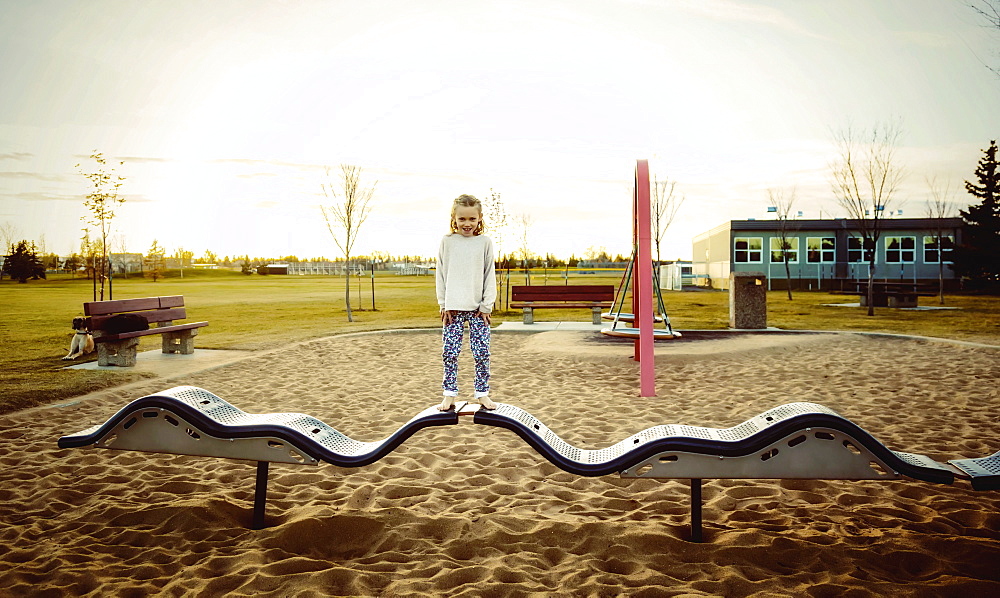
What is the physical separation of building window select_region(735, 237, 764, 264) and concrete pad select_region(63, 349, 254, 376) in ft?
118

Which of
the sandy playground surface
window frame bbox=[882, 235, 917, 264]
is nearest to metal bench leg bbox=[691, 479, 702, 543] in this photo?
the sandy playground surface

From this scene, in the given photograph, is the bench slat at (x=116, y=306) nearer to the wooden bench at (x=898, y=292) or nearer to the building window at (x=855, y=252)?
the wooden bench at (x=898, y=292)

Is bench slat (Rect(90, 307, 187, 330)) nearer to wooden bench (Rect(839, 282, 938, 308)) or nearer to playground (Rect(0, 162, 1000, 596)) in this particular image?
playground (Rect(0, 162, 1000, 596))

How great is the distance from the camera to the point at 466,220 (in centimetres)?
453

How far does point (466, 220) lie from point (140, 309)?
9.66m

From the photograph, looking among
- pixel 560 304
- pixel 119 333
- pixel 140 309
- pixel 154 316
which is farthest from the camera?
pixel 560 304

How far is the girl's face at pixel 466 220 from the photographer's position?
451 centimetres

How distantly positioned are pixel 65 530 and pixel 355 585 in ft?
7.01

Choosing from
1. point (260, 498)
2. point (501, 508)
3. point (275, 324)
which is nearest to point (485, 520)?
point (501, 508)

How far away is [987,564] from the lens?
3537mm

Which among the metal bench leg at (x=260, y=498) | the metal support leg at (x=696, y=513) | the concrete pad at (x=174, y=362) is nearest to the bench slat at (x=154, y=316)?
the concrete pad at (x=174, y=362)

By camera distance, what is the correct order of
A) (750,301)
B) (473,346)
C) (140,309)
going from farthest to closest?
(750,301), (140,309), (473,346)

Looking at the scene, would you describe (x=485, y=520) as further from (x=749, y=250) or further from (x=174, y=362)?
(x=749, y=250)

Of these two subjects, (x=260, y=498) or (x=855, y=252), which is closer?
(x=260, y=498)
